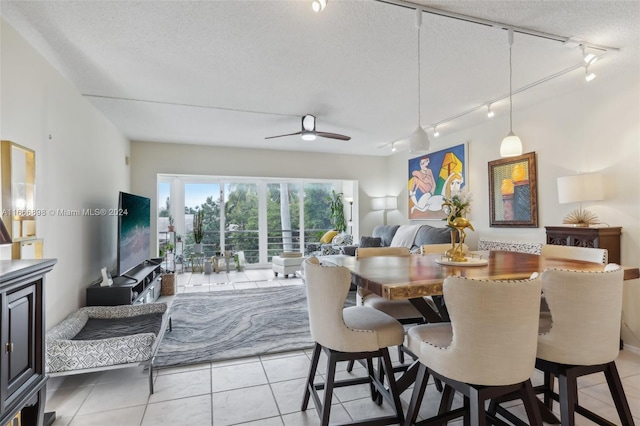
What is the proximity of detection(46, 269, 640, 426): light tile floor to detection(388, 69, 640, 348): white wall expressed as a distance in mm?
1199

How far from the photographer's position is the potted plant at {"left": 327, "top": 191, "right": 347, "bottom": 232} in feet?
25.2

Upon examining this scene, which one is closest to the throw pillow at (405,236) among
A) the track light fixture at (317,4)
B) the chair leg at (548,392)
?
the chair leg at (548,392)

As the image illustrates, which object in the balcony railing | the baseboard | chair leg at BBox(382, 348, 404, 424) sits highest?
the balcony railing

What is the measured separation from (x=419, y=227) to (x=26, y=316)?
5.06 metres

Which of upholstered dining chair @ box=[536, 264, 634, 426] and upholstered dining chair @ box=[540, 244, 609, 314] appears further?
upholstered dining chair @ box=[540, 244, 609, 314]

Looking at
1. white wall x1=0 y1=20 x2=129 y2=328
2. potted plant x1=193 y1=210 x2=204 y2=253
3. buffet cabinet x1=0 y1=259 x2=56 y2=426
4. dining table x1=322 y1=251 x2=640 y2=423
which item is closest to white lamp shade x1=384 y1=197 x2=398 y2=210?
potted plant x1=193 y1=210 x2=204 y2=253

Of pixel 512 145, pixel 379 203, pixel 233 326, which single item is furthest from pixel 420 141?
pixel 379 203

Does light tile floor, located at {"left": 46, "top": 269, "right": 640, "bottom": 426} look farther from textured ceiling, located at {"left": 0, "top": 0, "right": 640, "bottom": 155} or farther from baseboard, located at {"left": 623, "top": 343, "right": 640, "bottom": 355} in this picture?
textured ceiling, located at {"left": 0, "top": 0, "right": 640, "bottom": 155}

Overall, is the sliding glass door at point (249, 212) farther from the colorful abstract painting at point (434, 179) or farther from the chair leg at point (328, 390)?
the chair leg at point (328, 390)

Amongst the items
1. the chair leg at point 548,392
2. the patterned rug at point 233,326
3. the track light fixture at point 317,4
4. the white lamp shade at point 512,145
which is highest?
the track light fixture at point 317,4

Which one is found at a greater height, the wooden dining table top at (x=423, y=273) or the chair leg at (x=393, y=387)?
the wooden dining table top at (x=423, y=273)

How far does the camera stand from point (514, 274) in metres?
1.73

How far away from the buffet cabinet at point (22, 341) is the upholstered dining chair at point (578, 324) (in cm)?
238

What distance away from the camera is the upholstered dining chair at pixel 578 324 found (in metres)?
1.50
